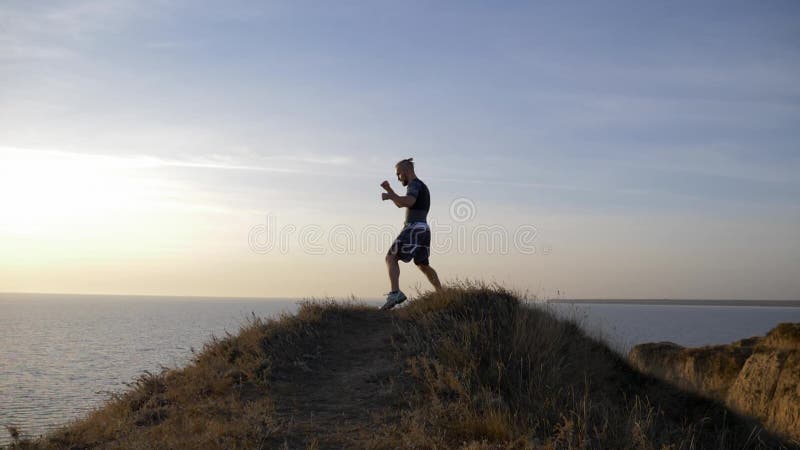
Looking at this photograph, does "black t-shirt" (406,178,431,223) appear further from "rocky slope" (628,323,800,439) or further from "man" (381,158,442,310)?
"rocky slope" (628,323,800,439)

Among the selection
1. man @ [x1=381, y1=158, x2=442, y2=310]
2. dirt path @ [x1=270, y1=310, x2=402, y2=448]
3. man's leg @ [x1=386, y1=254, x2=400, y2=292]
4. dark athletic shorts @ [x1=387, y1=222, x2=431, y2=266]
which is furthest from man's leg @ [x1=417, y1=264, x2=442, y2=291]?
dirt path @ [x1=270, y1=310, x2=402, y2=448]

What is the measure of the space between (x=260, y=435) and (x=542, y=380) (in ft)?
10.8

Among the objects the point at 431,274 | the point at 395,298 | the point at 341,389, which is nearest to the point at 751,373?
the point at 431,274

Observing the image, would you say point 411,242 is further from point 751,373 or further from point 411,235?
point 751,373

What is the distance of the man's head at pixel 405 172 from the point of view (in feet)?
35.0

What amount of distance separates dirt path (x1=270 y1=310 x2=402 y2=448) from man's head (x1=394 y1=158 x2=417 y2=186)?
2.64 metres

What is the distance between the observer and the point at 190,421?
6512mm

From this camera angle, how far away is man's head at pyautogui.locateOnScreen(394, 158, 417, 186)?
10656 mm

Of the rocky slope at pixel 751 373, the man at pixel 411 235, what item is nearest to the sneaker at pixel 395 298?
the man at pixel 411 235

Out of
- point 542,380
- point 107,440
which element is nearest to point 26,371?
point 107,440

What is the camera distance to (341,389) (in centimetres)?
752

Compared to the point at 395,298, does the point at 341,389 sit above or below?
below

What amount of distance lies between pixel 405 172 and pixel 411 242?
1311 mm

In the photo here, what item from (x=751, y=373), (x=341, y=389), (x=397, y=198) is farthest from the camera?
(x=751, y=373)
